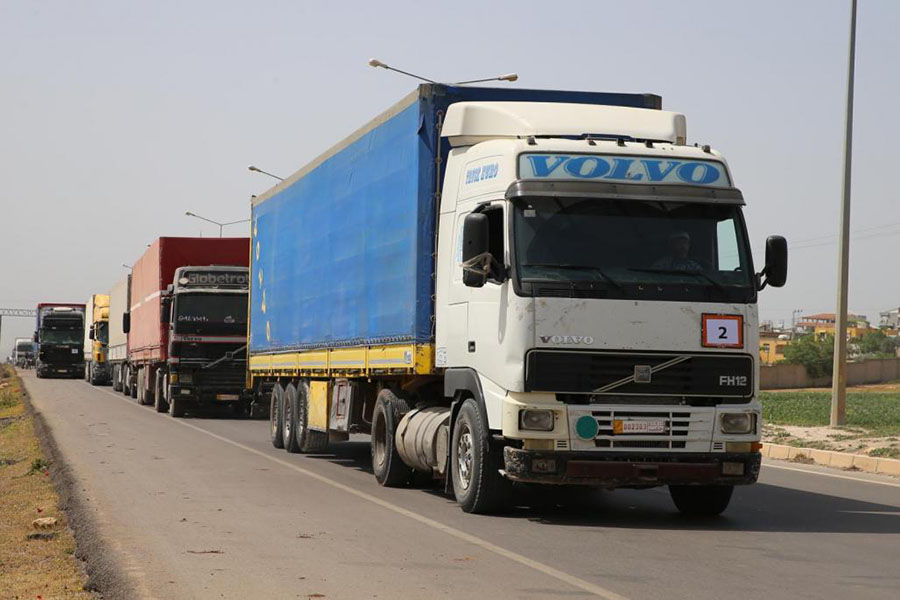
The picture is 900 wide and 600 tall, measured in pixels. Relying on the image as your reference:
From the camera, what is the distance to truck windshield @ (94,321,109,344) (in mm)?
61094

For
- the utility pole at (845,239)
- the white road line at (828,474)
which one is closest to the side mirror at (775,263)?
the white road line at (828,474)

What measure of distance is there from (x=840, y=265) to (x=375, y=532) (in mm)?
16160

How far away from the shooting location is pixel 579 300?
11.7m

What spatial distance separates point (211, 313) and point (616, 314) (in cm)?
2165

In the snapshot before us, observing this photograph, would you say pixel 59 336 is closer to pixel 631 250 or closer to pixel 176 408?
pixel 176 408

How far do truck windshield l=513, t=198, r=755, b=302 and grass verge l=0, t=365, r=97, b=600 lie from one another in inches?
174

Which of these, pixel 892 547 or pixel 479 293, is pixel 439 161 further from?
pixel 892 547

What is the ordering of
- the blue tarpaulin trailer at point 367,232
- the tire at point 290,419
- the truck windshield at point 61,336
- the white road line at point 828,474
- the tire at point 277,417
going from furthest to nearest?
1. the truck windshield at point 61,336
2. the tire at point 277,417
3. the tire at point 290,419
4. the white road line at point 828,474
5. the blue tarpaulin trailer at point 367,232

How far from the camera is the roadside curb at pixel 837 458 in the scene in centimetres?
1877

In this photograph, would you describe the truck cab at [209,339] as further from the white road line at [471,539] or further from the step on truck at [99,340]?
the step on truck at [99,340]

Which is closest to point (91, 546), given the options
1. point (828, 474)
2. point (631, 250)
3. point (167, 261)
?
point (631, 250)

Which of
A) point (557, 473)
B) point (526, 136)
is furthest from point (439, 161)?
point (557, 473)

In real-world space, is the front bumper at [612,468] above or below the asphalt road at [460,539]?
above

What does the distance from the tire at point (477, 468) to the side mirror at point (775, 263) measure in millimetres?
2791
